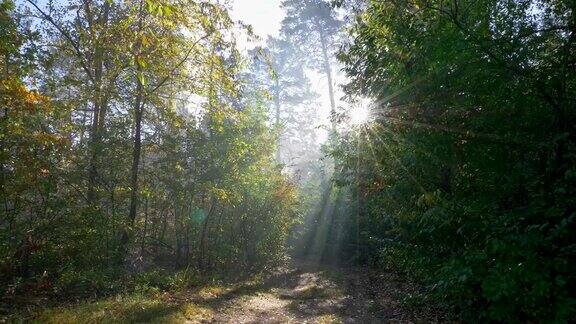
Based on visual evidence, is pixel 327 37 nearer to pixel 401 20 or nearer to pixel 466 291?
pixel 401 20

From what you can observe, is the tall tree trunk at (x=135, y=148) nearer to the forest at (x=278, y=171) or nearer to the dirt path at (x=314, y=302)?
the forest at (x=278, y=171)

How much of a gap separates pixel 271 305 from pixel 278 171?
8.59m

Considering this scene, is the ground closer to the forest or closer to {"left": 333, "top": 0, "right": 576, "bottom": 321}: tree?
the forest

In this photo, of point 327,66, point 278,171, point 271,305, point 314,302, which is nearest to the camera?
point 271,305

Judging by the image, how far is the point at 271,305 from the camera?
1228cm

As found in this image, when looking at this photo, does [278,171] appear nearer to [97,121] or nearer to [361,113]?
[97,121]

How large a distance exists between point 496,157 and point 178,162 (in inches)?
486

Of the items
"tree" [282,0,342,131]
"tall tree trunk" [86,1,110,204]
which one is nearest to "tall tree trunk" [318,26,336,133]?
"tree" [282,0,342,131]

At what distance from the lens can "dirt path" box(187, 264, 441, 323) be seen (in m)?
10.2

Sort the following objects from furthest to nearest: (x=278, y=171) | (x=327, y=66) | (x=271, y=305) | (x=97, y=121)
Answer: (x=327, y=66) < (x=278, y=171) < (x=97, y=121) < (x=271, y=305)

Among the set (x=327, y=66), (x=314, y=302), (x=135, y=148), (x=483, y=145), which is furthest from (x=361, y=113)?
(x=327, y=66)

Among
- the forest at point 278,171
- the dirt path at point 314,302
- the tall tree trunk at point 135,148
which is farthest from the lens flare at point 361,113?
the tall tree trunk at point 135,148

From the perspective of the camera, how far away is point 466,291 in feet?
16.3

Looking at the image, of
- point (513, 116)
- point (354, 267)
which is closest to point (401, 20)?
point (513, 116)
